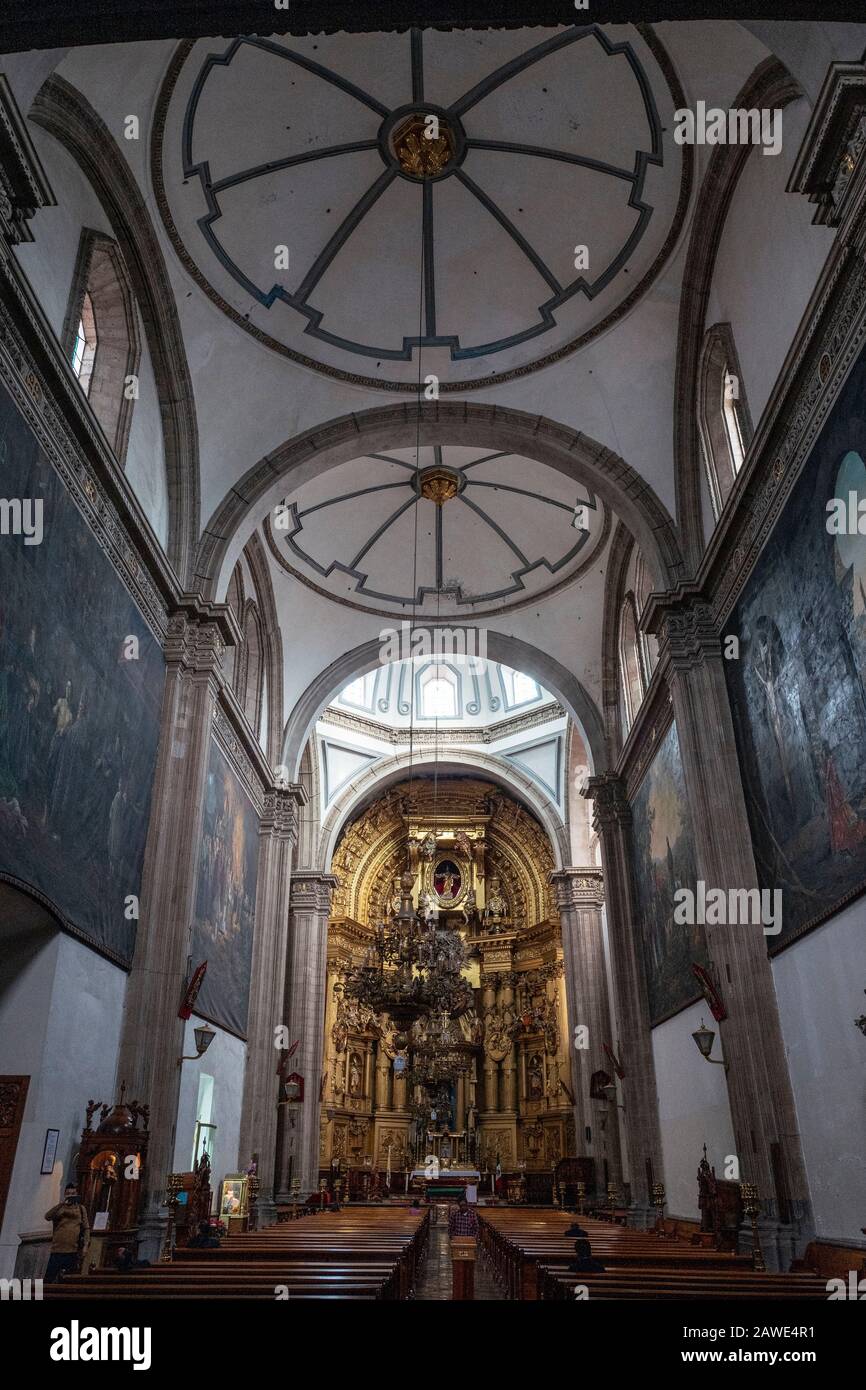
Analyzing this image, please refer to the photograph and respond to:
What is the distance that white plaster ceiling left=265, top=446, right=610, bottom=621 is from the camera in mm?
17281

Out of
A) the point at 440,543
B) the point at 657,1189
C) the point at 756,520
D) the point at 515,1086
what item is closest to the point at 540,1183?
the point at 515,1086

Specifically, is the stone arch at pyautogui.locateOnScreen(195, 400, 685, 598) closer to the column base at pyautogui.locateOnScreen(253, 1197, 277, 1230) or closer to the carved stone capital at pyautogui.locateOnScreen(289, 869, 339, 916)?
the column base at pyautogui.locateOnScreen(253, 1197, 277, 1230)

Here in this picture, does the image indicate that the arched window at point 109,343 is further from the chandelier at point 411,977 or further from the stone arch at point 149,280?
the chandelier at point 411,977

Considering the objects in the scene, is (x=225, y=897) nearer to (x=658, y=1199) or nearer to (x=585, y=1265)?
(x=658, y=1199)

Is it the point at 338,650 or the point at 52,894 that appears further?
the point at 338,650

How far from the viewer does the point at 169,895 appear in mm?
11156

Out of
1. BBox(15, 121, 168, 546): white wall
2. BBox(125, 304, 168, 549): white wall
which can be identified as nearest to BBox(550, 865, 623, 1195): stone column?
BBox(125, 304, 168, 549): white wall

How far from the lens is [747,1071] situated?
988 centimetres

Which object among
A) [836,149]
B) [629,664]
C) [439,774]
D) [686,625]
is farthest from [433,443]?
[439,774]

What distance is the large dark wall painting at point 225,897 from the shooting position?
13234 mm

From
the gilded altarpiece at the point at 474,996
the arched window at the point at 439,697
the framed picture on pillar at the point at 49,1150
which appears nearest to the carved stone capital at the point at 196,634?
the framed picture on pillar at the point at 49,1150

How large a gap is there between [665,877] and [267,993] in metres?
7.55
